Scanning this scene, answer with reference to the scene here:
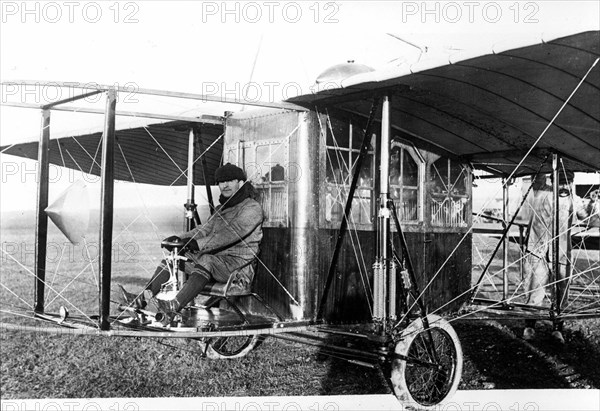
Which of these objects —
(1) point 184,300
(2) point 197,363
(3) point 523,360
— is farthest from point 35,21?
(3) point 523,360

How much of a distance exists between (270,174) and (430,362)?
246 cm

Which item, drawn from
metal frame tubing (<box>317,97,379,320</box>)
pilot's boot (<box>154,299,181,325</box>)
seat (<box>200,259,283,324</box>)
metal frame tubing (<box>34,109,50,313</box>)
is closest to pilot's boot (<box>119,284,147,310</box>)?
pilot's boot (<box>154,299,181,325</box>)

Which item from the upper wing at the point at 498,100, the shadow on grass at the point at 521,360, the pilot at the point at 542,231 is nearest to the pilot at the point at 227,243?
the upper wing at the point at 498,100

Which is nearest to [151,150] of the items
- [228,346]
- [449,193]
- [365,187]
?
[228,346]

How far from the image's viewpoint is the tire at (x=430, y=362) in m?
5.58

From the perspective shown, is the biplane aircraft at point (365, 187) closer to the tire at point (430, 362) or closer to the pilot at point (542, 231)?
the tire at point (430, 362)

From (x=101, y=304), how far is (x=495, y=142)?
484 cm

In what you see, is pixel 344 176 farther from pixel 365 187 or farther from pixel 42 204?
pixel 42 204

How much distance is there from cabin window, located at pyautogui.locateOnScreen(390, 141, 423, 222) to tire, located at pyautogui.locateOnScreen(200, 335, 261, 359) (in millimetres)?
2408

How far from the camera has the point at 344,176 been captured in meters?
6.43

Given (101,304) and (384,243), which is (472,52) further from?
(101,304)

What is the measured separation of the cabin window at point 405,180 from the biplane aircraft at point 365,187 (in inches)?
0.7

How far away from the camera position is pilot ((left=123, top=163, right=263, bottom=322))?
5.74 m

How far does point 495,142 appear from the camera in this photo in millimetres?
7305
